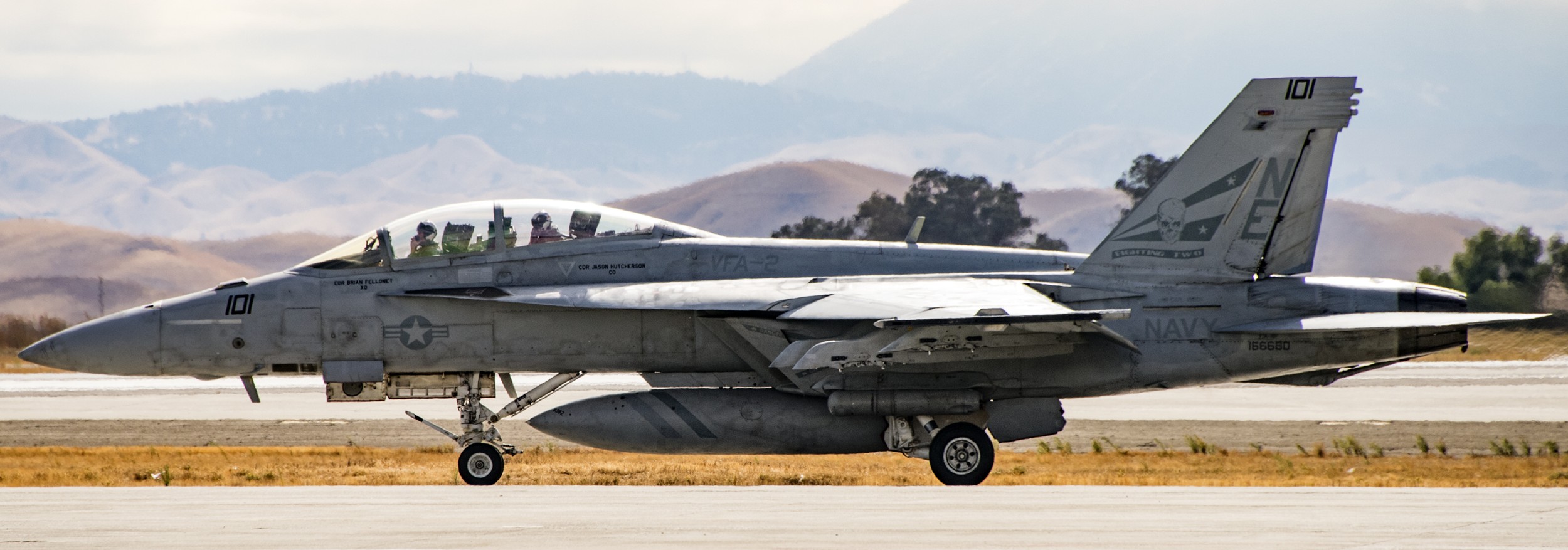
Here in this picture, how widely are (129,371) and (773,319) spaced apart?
6.13 meters

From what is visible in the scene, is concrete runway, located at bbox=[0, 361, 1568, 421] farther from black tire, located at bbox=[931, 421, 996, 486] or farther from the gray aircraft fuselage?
black tire, located at bbox=[931, 421, 996, 486]

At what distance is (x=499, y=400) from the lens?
94.1ft

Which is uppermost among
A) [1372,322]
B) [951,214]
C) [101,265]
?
[951,214]

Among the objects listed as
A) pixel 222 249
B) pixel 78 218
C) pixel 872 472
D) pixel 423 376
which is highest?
pixel 78 218

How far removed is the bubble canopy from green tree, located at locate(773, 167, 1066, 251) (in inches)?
1967

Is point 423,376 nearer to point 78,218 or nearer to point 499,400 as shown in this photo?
point 499,400

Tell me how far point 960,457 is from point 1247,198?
11.7ft

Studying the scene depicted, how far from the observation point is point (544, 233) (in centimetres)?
1289

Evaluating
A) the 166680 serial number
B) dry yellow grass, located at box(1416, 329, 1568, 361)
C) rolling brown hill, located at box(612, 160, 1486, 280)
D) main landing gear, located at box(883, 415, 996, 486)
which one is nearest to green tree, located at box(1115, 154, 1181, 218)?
rolling brown hill, located at box(612, 160, 1486, 280)

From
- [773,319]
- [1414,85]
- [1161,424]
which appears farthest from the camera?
[1414,85]

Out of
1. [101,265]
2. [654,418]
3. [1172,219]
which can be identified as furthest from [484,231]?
[101,265]

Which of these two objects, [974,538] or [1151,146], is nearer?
[974,538]

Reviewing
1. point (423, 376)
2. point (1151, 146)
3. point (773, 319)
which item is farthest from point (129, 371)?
point (1151, 146)

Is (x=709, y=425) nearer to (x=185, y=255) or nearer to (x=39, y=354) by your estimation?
(x=39, y=354)
